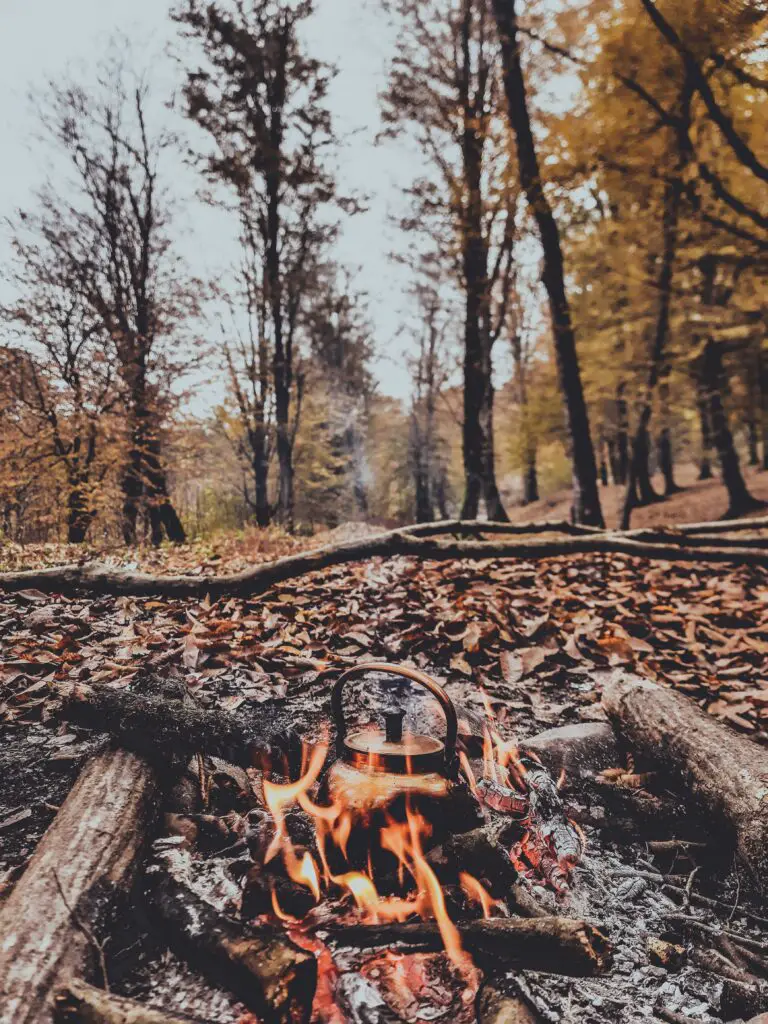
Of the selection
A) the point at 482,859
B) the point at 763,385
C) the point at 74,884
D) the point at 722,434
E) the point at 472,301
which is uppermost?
the point at 472,301

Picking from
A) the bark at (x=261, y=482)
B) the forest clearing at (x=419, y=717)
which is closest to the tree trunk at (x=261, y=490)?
the bark at (x=261, y=482)

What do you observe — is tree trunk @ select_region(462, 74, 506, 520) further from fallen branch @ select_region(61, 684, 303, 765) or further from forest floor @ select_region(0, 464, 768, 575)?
fallen branch @ select_region(61, 684, 303, 765)

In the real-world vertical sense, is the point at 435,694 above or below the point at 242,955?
above

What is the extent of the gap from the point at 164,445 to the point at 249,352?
7.61 m

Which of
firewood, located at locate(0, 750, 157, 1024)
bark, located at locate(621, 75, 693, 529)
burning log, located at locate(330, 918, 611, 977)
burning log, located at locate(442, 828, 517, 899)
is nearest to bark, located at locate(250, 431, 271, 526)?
bark, located at locate(621, 75, 693, 529)

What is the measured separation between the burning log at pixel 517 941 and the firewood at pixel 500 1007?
8 centimetres

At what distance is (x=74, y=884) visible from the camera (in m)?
1.43

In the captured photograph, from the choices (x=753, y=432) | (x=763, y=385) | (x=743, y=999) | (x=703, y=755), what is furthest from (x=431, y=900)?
(x=753, y=432)

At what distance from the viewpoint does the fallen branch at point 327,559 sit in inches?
171

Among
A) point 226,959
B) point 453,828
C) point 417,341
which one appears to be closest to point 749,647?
point 453,828

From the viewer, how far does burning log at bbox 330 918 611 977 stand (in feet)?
4.46

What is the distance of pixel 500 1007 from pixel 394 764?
630 mm

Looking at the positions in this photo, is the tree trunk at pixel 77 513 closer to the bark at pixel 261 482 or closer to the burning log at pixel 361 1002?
the bark at pixel 261 482

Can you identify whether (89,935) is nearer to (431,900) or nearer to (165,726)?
(165,726)
